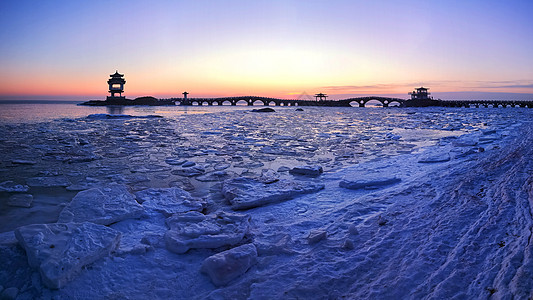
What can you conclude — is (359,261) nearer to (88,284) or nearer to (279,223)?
(279,223)

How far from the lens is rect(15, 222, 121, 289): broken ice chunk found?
4.99 feet

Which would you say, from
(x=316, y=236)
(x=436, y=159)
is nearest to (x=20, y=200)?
(x=316, y=236)

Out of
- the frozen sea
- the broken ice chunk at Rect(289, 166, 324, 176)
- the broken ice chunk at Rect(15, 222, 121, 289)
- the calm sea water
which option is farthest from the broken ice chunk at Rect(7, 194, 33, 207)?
the calm sea water

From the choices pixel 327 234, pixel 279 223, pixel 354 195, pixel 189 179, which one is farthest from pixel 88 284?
pixel 354 195

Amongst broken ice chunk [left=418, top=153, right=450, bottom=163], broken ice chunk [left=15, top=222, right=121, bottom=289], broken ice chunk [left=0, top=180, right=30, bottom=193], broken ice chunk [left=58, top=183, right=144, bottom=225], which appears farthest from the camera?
broken ice chunk [left=418, top=153, right=450, bottom=163]

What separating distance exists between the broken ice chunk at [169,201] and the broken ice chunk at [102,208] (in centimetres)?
13

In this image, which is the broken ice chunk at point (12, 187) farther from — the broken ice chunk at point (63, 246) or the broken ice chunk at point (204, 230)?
the broken ice chunk at point (204, 230)

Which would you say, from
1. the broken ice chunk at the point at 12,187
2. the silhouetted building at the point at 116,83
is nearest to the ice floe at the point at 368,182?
the broken ice chunk at the point at 12,187

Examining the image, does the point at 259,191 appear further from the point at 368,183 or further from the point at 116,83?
the point at 116,83

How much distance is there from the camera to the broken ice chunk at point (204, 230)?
199 centimetres

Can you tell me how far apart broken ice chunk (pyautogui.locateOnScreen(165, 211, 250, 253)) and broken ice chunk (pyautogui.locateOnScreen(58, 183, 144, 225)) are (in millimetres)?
462

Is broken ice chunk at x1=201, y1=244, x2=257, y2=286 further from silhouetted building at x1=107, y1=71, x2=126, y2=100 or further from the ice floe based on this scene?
silhouetted building at x1=107, y1=71, x2=126, y2=100

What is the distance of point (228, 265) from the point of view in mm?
1696

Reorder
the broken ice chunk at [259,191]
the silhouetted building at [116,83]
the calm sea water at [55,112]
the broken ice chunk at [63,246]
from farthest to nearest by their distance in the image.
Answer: the silhouetted building at [116,83] → the calm sea water at [55,112] → the broken ice chunk at [259,191] → the broken ice chunk at [63,246]
